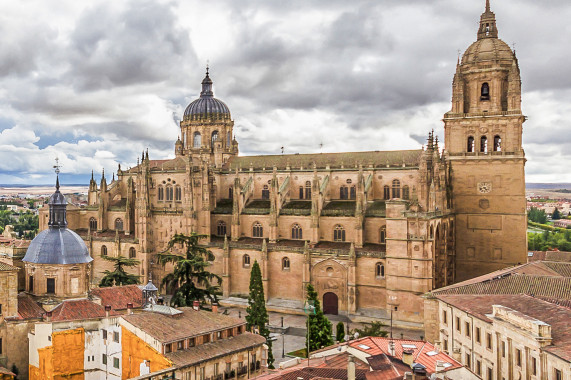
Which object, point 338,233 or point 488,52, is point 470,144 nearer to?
point 488,52

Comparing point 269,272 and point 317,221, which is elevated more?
point 317,221

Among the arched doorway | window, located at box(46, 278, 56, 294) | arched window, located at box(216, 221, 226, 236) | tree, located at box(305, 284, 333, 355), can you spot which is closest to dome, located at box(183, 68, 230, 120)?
arched window, located at box(216, 221, 226, 236)

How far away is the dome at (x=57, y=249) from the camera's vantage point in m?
43.8

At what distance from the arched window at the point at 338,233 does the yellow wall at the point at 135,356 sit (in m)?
33.6

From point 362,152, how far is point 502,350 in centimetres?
4152

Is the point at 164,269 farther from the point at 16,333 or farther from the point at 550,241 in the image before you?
the point at 550,241

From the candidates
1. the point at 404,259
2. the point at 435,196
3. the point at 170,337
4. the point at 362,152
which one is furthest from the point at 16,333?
the point at 362,152

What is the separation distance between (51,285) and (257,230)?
31.1m

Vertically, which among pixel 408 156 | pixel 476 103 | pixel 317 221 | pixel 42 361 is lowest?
pixel 42 361

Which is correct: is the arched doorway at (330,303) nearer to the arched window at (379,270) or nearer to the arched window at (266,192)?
the arched window at (379,270)

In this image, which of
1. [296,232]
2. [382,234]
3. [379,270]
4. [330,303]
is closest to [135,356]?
[330,303]

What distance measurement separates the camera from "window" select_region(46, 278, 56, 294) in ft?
143

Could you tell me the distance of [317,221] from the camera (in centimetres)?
6475

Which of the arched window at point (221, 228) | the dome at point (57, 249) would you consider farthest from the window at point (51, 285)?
the arched window at point (221, 228)
